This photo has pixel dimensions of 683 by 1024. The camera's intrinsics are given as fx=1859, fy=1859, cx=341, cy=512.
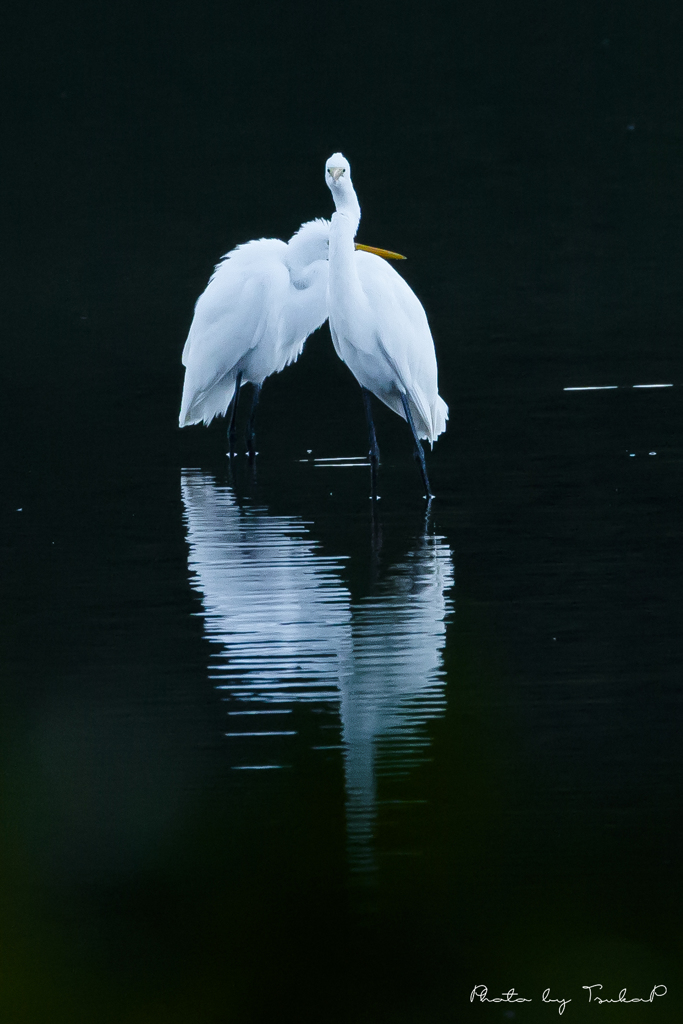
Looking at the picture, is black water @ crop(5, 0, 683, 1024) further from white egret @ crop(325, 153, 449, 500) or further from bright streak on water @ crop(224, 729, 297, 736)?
white egret @ crop(325, 153, 449, 500)

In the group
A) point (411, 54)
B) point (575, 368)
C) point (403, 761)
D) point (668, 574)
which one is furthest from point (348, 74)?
point (403, 761)

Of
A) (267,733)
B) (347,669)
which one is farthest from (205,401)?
(267,733)

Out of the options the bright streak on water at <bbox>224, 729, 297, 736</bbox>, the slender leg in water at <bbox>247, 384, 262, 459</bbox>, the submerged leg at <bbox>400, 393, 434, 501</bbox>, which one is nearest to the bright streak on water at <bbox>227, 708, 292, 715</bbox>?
the bright streak on water at <bbox>224, 729, 297, 736</bbox>

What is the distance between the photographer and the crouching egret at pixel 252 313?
9695mm

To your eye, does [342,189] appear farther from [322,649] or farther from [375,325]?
[322,649]

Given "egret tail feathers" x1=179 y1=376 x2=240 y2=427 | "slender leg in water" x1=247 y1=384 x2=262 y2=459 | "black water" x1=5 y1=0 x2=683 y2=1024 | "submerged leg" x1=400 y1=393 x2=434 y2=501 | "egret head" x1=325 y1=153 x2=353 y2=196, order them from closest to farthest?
"black water" x1=5 y1=0 x2=683 y2=1024 → "submerged leg" x1=400 y1=393 x2=434 y2=501 → "egret head" x1=325 y1=153 x2=353 y2=196 → "slender leg in water" x1=247 y1=384 x2=262 y2=459 → "egret tail feathers" x1=179 y1=376 x2=240 y2=427

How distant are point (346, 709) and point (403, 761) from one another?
1.48ft

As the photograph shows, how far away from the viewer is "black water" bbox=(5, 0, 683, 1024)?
13.4 ft

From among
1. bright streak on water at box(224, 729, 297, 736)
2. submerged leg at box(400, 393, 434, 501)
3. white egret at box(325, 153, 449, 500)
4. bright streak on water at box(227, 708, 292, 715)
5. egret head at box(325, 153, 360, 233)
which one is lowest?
bright streak on water at box(224, 729, 297, 736)

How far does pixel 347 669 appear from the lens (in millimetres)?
5797

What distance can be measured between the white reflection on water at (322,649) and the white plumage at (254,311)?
1801 mm

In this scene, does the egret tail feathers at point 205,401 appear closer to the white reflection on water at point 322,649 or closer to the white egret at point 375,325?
the white egret at point 375,325

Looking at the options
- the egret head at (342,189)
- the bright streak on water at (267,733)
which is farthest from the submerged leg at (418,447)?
the bright streak on water at (267,733)

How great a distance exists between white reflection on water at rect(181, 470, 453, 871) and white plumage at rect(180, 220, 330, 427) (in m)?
1.80
